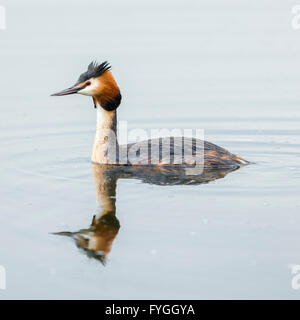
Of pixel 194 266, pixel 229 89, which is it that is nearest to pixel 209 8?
pixel 229 89

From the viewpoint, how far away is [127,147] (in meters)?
9.34

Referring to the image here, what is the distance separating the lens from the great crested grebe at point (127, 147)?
8992mm

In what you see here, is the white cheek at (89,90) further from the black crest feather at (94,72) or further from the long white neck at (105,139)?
the long white neck at (105,139)

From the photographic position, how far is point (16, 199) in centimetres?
784

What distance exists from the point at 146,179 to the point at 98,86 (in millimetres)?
1569

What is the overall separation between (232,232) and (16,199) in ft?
8.77

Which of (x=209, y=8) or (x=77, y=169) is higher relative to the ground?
(x=209, y=8)

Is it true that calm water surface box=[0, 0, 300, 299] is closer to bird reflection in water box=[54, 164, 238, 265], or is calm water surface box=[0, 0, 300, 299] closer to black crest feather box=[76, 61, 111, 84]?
bird reflection in water box=[54, 164, 238, 265]

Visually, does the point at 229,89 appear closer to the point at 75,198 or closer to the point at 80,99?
the point at 80,99

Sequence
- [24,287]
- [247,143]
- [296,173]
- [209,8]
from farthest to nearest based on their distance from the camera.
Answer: [209,8] < [247,143] < [296,173] < [24,287]

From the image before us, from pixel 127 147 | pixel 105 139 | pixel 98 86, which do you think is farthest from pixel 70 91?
pixel 127 147

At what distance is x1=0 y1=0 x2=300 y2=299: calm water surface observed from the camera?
227 inches

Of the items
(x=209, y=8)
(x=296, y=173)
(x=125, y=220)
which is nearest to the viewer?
(x=125, y=220)

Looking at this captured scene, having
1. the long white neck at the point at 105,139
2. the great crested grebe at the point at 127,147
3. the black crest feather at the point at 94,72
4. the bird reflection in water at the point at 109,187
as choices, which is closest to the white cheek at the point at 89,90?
the great crested grebe at the point at 127,147
